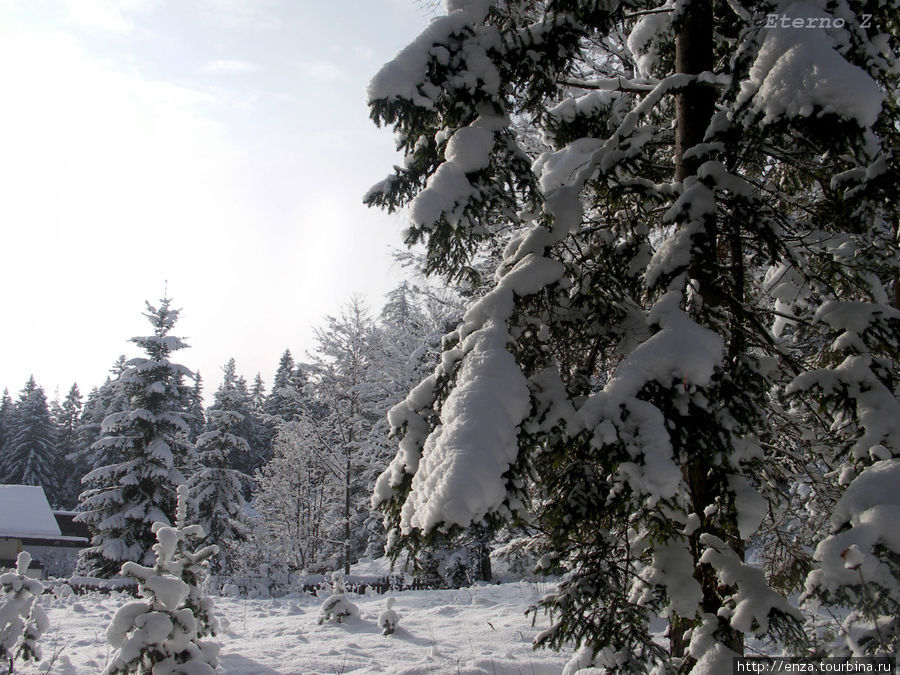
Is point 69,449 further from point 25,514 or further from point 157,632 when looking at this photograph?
point 157,632

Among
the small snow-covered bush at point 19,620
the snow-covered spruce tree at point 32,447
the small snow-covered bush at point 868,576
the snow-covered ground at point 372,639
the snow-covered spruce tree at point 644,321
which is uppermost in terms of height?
the snow-covered spruce tree at point 32,447

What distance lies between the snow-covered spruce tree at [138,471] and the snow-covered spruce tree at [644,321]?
71.7 feet

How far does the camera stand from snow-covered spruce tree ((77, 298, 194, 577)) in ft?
70.2

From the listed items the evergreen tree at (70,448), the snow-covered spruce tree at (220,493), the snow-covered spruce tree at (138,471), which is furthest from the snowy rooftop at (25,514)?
the snow-covered spruce tree at (220,493)

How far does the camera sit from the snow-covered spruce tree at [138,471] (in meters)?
21.4

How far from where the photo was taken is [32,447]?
4616 cm

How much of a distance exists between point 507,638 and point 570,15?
7.59m

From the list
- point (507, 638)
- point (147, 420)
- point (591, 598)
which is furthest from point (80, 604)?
point (591, 598)

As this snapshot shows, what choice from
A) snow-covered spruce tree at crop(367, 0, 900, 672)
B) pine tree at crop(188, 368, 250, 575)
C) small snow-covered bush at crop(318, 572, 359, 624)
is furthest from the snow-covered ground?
pine tree at crop(188, 368, 250, 575)

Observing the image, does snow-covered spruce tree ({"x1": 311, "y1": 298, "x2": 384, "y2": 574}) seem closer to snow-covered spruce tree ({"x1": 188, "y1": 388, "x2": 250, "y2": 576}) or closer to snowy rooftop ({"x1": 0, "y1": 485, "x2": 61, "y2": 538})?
snow-covered spruce tree ({"x1": 188, "y1": 388, "x2": 250, "y2": 576})

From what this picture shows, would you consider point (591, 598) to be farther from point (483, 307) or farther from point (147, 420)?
point (147, 420)

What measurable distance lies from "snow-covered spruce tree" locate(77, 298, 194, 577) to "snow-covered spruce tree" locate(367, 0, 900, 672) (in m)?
21.9

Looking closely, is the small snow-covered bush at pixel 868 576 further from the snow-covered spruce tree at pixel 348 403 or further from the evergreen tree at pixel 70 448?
the evergreen tree at pixel 70 448

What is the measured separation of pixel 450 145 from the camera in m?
3.63
